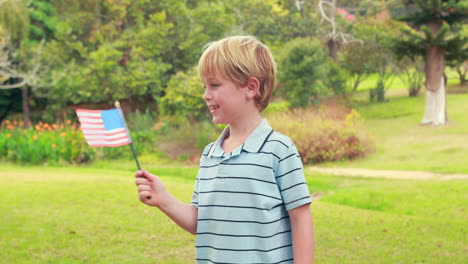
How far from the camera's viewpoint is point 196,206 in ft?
6.54

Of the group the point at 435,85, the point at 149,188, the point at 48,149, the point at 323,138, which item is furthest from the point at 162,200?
the point at 435,85

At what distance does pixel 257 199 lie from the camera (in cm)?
177

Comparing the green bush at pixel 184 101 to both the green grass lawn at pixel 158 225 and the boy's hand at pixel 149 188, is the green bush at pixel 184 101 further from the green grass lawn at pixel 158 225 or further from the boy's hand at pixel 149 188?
the boy's hand at pixel 149 188

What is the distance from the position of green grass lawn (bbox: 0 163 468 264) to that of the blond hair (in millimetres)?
3272

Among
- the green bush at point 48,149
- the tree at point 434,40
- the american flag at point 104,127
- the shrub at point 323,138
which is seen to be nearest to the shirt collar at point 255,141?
the american flag at point 104,127

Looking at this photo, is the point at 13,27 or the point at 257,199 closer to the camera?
the point at 257,199

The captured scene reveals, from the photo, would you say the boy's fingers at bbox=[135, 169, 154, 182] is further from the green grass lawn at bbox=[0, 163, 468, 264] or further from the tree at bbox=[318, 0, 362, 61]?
the tree at bbox=[318, 0, 362, 61]

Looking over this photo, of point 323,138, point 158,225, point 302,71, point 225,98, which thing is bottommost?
point 323,138

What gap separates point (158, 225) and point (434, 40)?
504 inches

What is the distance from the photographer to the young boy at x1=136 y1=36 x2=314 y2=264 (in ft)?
5.81

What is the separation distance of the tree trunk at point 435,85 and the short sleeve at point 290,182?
16.5 metres

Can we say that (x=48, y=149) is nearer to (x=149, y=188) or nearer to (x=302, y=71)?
(x=302, y=71)

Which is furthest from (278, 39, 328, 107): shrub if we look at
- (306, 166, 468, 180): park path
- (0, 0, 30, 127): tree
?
(0, 0, 30, 127): tree

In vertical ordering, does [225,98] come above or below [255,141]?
above
